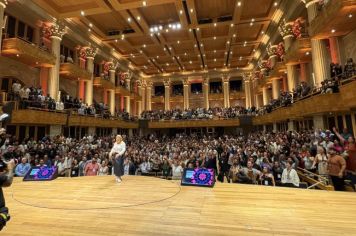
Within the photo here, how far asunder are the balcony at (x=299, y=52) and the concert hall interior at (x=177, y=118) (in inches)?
4.5

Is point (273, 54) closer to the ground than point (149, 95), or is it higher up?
higher up

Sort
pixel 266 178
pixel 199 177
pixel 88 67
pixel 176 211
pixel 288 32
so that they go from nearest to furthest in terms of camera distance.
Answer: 1. pixel 176 211
2. pixel 199 177
3. pixel 266 178
4. pixel 288 32
5. pixel 88 67

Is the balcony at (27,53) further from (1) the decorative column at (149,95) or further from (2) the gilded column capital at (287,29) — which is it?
(1) the decorative column at (149,95)

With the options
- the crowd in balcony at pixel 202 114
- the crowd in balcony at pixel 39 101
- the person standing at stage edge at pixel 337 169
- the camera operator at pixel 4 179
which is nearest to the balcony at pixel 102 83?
the crowd in balcony at pixel 39 101

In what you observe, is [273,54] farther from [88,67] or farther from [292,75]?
[88,67]

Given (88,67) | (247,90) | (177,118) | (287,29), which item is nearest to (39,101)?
(88,67)

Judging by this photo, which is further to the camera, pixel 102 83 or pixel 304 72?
pixel 102 83

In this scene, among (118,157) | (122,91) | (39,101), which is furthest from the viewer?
(122,91)

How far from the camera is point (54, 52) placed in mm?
15000

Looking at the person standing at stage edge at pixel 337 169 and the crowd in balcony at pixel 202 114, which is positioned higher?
the crowd in balcony at pixel 202 114

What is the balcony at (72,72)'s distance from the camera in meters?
15.9

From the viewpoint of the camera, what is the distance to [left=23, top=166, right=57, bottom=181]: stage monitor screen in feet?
20.1

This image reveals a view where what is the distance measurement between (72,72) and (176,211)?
15.8 m

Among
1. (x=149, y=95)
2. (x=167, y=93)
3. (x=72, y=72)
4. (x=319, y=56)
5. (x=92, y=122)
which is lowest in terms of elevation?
(x=92, y=122)
